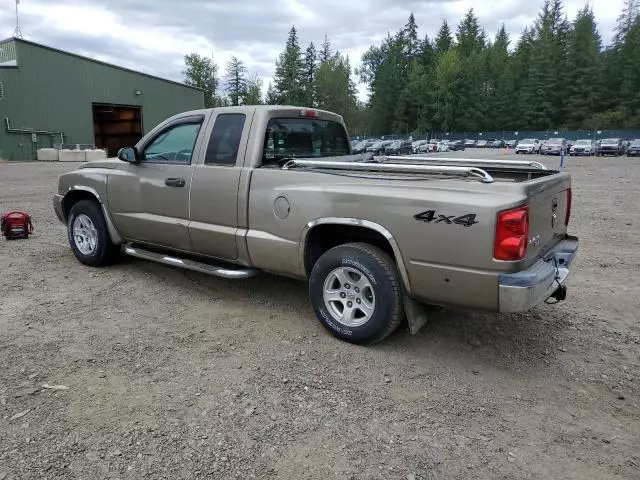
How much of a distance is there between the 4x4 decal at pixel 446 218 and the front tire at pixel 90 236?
394cm

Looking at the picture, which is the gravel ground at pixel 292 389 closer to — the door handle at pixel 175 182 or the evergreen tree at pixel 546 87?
the door handle at pixel 175 182

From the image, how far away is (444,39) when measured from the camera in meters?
105

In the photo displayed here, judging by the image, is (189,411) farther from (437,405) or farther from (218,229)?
(218,229)

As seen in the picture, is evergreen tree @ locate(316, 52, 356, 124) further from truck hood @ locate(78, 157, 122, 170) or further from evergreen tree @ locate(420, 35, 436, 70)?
truck hood @ locate(78, 157, 122, 170)

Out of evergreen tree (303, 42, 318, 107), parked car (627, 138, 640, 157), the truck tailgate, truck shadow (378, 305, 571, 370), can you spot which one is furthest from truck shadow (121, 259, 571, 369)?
evergreen tree (303, 42, 318, 107)

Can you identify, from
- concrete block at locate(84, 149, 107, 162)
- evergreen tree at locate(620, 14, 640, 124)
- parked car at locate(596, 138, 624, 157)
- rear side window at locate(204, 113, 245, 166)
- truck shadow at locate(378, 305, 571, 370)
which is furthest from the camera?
evergreen tree at locate(620, 14, 640, 124)

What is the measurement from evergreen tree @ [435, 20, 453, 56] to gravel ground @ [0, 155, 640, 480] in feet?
356

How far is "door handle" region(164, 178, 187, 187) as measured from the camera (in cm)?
493

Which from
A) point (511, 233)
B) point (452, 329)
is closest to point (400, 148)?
point (452, 329)

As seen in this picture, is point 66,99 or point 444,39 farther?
point 444,39

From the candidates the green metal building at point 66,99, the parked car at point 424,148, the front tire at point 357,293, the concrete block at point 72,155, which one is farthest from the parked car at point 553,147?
the front tire at point 357,293

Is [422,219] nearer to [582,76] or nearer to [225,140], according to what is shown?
[225,140]

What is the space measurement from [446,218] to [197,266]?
252 centimetres

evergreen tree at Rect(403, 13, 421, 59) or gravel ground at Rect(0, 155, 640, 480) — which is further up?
evergreen tree at Rect(403, 13, 421, 59)
